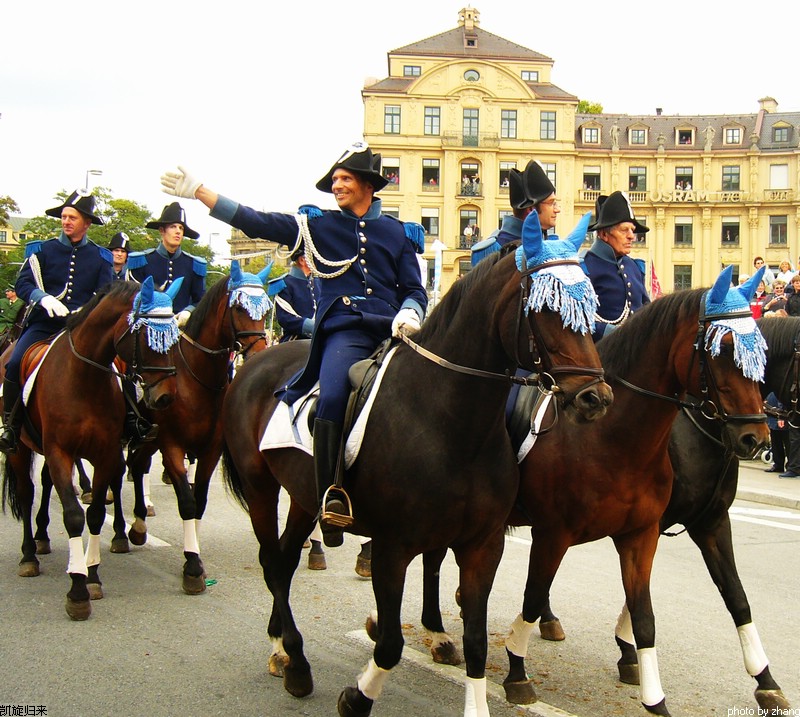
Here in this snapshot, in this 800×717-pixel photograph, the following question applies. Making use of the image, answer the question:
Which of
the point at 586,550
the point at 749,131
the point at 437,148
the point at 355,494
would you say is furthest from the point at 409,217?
the point at 355,494

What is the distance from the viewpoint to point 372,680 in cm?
433

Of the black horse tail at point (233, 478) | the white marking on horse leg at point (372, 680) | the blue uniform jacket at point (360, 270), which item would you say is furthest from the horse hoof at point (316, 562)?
the white marking on horse leg at point (372, 680)

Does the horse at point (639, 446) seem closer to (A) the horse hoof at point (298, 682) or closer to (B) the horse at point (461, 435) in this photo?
(B) the horse at point (461, 435)

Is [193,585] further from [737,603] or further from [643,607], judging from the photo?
[737,603]

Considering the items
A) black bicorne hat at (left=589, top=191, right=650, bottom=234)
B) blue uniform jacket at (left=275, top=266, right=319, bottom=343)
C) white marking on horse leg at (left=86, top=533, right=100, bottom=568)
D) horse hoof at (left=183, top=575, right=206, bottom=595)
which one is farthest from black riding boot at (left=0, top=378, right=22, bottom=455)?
black bicorne hat at (left=589, top=191, right=650, bottom=234)

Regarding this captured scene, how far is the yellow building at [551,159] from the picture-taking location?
211 feet

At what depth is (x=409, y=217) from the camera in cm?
6450

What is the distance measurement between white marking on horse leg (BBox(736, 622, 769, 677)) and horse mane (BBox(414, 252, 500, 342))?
2.41m

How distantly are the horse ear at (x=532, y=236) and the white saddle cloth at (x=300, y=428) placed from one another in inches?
39.7

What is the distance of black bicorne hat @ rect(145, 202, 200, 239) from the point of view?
955 centimetres

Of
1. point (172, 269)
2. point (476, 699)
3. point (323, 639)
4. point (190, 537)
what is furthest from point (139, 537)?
point (476, 699)

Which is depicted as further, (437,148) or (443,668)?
(437,148)

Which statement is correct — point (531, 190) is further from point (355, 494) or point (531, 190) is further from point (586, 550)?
point (586, 550)

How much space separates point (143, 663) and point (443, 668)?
1837mm
